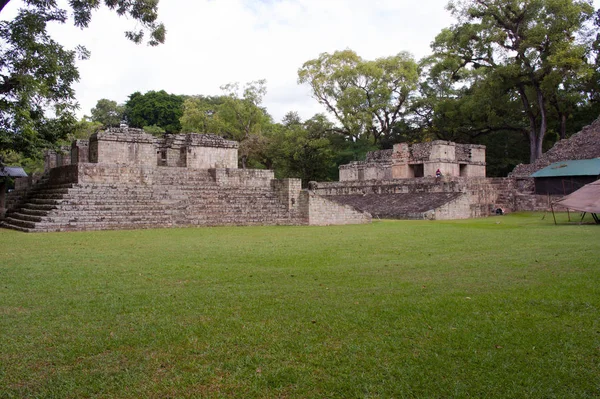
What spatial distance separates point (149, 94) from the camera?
183 ft

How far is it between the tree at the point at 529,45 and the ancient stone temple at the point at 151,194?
18.9 m

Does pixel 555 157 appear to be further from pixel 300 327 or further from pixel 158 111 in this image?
pixel 158 111

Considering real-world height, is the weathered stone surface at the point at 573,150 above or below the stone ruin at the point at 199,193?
above

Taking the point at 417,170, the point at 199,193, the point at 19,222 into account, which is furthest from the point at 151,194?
the point at 417,170

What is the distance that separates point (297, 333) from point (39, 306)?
9.44 feet

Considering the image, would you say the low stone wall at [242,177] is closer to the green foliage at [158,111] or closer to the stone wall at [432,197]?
the stone wall at [432,197]

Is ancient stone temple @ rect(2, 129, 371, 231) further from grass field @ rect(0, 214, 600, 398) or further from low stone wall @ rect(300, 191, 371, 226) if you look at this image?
grass field @ rect(0, 214, 600, 398)

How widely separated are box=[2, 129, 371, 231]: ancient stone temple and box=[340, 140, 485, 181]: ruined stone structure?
1145 cm

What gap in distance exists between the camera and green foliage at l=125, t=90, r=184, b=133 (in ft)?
176

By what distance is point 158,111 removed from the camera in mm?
53938

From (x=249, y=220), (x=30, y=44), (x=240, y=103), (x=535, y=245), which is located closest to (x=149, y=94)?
(x=240, y=103)

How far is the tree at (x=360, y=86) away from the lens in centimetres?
3947

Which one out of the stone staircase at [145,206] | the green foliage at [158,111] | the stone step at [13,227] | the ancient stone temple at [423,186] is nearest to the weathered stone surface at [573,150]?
the ancient stone temple at [423,186]

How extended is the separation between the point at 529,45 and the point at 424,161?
10.1m
